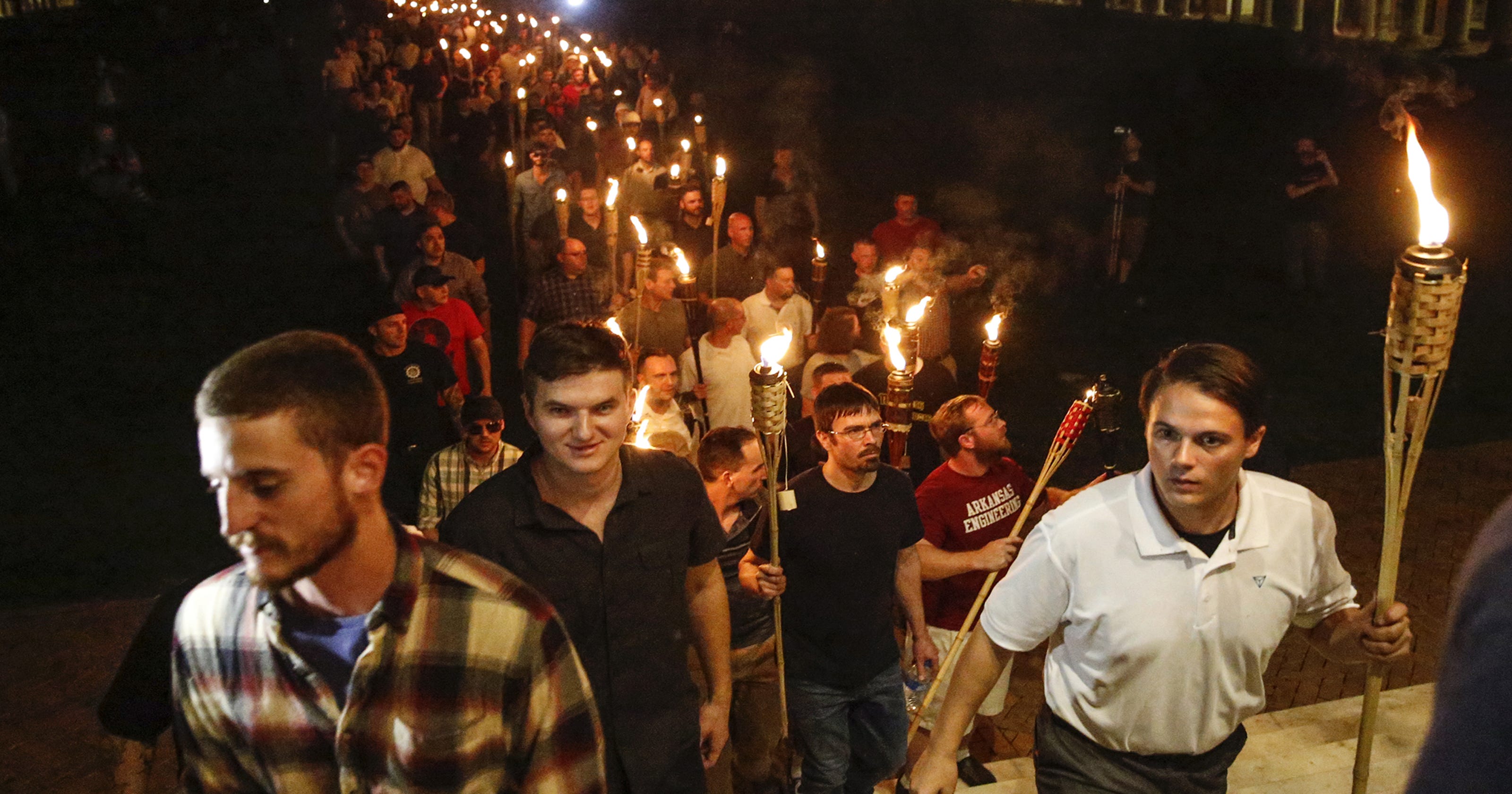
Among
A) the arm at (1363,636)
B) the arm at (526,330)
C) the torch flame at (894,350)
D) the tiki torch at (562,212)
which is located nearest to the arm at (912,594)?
the torch flame at (894,350)

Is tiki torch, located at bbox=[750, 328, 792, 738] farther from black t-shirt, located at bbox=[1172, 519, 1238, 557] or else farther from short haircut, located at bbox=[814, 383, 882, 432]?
black t-shirt, located at bbox=[1172, 519, 1238, 557]

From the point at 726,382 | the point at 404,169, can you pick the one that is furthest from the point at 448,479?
the point at 404,169

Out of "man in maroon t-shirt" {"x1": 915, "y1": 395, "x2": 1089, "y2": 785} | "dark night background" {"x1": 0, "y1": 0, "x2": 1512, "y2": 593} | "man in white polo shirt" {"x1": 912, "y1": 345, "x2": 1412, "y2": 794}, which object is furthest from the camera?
"dark night background" {"x1": 0, "y1": 0, "x2": 1512, "y2": 593}

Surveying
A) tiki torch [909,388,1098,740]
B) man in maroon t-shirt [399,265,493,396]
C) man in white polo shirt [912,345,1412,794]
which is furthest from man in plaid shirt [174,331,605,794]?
man in maroon t-shirt [399,265,493,396]

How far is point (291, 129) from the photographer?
2669cm

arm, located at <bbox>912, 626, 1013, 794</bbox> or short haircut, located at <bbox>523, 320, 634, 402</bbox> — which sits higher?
short haircut, located at <bbox>523, 320, 634, 402</bbox>

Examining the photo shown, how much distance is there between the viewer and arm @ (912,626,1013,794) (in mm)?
3230

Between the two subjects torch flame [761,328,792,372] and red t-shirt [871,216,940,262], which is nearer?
torch flame [761,328,792,372]

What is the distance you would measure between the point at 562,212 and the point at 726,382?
3.07 metres

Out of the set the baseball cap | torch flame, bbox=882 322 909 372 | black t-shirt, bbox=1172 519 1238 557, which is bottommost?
black t-shirt, bbox=1172 519 1238 557

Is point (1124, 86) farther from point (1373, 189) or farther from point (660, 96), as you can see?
point (660, 96)

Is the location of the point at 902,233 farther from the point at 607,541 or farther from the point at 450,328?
the point at 607,541

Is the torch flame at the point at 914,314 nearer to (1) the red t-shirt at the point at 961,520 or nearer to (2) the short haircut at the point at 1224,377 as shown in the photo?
(1) the red t-shirt at the point at 961,520

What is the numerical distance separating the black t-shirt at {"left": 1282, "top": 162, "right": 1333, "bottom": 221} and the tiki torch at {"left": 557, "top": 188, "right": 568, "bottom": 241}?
8463 millimetres
